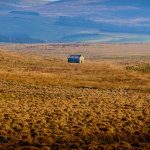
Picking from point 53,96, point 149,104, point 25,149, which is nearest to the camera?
point 25,149

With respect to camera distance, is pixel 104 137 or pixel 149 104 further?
pixel 149 104

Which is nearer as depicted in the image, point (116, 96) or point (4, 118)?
point (4, 118)

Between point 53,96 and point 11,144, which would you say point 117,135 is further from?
point 53,96

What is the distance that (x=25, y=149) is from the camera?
20438 mm

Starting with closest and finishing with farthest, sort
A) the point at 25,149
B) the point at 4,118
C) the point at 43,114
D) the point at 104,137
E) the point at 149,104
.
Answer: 1. the point at 25,149
2. the point at 104,137
3. the point at 4,118
4. the point at 43,114
5. the point at 149,104

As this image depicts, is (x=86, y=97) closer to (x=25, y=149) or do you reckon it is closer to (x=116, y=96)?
(x=116, y=96)

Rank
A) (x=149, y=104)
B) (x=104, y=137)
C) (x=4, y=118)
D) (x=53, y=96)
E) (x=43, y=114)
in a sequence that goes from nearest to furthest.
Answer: (x=104, y=137)
(x=4, y=118)
(x=43, y=114)
(x=149, y=104)
(x=53, y=96)

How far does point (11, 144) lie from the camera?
2114 centimetres

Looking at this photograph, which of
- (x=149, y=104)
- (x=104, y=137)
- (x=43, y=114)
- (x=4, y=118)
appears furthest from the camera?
(x=149, y=104)

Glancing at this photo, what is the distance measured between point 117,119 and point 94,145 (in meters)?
6.05

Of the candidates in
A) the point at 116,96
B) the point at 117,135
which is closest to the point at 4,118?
the point at 117,135

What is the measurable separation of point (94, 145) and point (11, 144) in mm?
3876

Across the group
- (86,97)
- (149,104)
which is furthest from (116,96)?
(149,104)

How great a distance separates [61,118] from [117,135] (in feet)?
15.6
